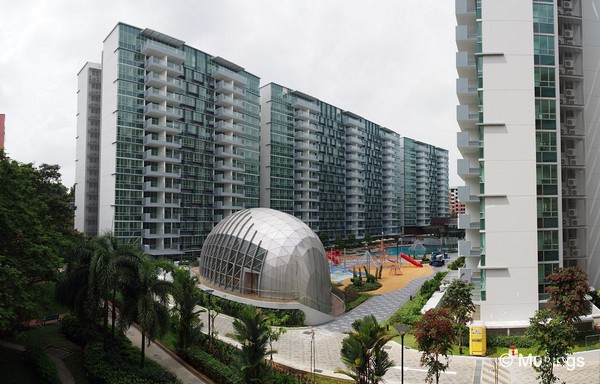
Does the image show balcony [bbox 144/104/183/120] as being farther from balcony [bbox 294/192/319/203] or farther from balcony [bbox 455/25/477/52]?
balcony [bbox 455/25/477/52]

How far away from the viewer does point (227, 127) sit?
75062mm

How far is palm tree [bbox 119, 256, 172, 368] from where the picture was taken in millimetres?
20203

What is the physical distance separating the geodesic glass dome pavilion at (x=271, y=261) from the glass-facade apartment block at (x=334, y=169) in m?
49.1

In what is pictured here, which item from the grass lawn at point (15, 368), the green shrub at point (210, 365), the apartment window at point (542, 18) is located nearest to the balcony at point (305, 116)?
the apartment window at point (542, 18)

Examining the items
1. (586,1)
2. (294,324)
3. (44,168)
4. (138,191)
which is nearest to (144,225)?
(138,191)

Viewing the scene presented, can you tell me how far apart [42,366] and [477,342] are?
78.6ft

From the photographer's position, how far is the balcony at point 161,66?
206ft

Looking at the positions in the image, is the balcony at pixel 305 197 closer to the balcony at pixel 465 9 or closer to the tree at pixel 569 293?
the balcony at pixel 465 9

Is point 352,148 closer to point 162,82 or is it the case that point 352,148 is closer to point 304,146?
point 304,146

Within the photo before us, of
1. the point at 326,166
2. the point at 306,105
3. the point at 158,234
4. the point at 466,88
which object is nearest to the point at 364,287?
the point at 466,88

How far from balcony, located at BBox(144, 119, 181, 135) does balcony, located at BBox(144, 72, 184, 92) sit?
579cm

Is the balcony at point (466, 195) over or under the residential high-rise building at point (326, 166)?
under

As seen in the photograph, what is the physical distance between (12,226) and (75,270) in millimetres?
4590

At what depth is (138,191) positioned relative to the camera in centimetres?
6209
